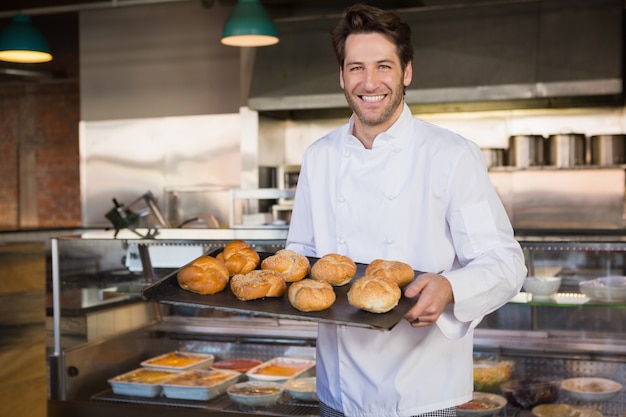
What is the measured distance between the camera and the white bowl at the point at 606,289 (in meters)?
2.75

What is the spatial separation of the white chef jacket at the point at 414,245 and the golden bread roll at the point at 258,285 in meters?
0.21

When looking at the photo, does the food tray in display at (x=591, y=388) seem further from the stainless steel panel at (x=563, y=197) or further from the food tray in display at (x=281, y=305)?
the stainless steel panel at (x=563, y=197)

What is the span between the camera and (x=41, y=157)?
10.3 m

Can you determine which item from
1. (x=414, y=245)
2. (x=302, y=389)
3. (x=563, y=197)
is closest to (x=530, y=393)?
(x=302, y=389)

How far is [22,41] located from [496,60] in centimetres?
338

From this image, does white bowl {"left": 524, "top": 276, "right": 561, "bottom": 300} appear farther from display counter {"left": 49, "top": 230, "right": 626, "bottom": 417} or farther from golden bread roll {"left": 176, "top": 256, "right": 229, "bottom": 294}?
golden bread roll {"left": 176, "top": 256, "right": 229, "bottom": 294}

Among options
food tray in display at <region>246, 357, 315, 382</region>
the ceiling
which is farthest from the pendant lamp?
food tray in display at <region>246, 357, 315, 382</region>

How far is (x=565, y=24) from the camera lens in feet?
19.7

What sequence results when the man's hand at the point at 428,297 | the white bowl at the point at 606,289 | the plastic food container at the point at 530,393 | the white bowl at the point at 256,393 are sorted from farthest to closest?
1. the white bowl at the point at 256,393
2. the plastic food container at the point at 530,393
3. the white bowl at the point at 606,289
4. the man's hand at the point at 428,297

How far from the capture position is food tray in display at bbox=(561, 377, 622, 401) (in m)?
2.82

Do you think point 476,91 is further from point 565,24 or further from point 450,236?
point 450,236

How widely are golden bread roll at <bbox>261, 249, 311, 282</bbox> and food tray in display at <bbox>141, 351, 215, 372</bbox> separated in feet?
5.03

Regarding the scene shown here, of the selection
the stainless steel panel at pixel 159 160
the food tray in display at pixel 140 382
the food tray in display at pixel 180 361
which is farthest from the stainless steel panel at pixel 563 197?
the food tray in display at pixel 140 382

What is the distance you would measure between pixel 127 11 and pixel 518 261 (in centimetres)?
662
